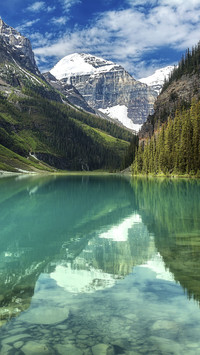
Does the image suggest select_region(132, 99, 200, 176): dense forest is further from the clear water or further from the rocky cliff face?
the clear water

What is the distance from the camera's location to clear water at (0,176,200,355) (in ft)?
27.5

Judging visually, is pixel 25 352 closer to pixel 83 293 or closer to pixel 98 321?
pixel 98 321

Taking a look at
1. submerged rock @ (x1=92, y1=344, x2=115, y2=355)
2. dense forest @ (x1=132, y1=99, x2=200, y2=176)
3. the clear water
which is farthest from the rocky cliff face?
submerged rock @ (x1=92, y1=344, x2=115, y2=355)

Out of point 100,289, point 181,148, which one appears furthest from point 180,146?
point 100,289

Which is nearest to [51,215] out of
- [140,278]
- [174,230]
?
[174,230]

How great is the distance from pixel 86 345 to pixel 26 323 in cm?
237

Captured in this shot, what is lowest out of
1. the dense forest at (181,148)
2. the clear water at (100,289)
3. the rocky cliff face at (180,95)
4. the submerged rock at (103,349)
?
the submerged rock at (103,349)

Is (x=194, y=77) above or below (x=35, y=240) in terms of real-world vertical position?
above

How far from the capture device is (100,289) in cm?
→ 1241

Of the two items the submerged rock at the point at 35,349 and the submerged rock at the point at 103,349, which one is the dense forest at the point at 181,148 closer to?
the submerged rock at the point at 103,349

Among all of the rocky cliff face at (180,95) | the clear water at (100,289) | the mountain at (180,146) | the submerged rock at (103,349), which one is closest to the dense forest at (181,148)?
the mountain at (180,146)

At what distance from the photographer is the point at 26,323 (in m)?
9.41

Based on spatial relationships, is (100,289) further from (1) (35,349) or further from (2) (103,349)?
(1) (35,349)

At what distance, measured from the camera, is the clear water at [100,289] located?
8.38 m
